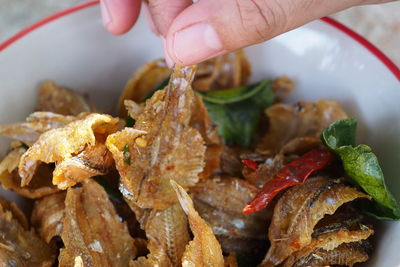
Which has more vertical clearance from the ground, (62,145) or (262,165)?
(62,145)

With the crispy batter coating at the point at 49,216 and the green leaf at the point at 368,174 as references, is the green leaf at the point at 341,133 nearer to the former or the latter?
the green leaf at the point at 368,174

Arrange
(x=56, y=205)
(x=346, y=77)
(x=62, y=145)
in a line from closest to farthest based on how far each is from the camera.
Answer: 1. (x=62, y=145)
2. (x=56, y=205)
3. (x=346, y=77)

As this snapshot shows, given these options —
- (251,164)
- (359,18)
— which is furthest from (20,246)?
(359,18)

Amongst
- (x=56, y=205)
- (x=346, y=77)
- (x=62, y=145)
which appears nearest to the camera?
(x=62, y=145)

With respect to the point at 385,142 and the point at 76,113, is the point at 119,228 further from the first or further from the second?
the point at 385,142

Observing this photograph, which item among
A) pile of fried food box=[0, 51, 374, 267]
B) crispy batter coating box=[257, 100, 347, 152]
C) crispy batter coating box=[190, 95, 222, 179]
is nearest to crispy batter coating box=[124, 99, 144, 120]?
pile of fried food box=[0, 51, 374, 267]

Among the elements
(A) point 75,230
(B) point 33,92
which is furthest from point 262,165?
(B) point 33,92
